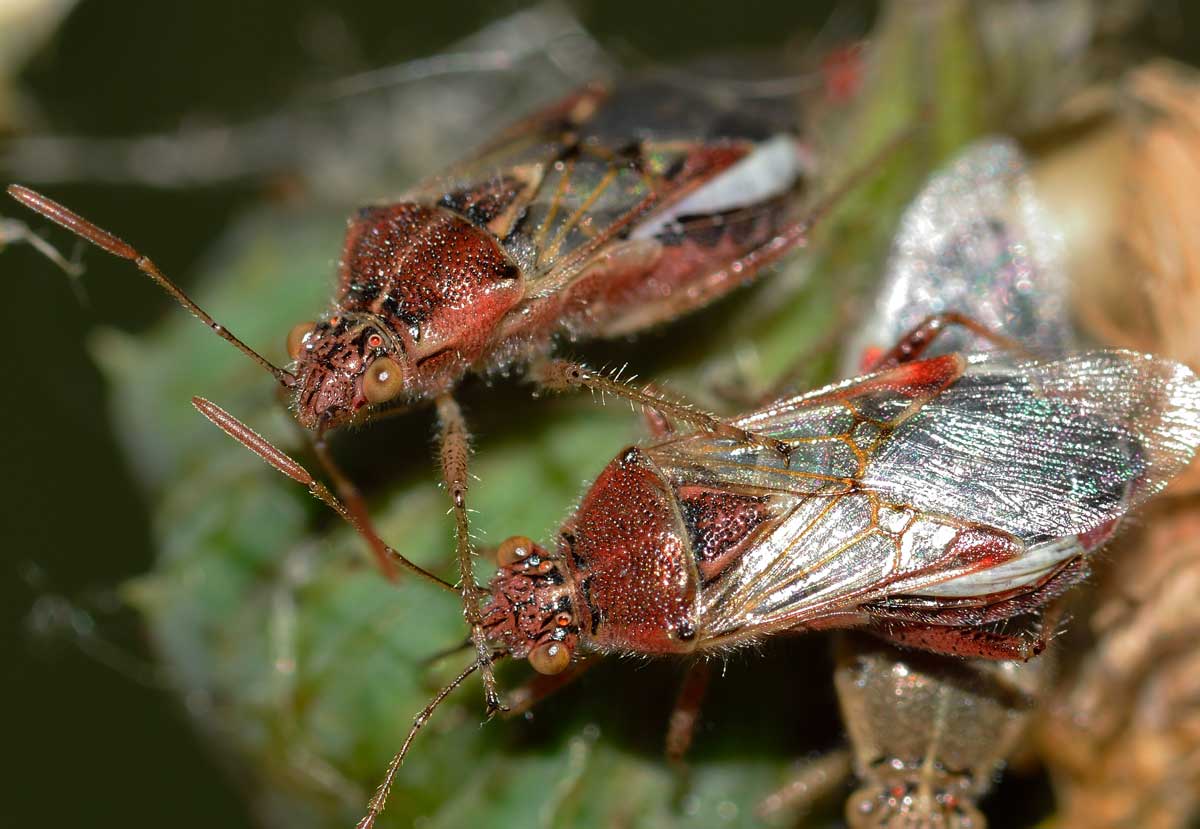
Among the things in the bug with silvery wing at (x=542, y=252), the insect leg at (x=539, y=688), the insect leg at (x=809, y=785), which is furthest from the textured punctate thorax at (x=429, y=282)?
the insect leg at (x=809, y=785)

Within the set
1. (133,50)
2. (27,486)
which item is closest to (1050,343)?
(27,486)

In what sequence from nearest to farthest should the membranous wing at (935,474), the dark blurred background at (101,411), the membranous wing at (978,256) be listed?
the membranous wing at (935,474) < the membranous wing at (978,256) < the dark blurred background at (101,411)

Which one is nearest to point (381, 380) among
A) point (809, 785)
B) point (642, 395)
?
point (642, 395)

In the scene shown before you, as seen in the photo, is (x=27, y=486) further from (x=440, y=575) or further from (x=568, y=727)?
(x=568, y=727)

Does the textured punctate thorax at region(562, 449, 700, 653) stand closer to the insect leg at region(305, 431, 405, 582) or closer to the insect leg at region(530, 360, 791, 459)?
the insect leg at region(530, 360, 791, 459)

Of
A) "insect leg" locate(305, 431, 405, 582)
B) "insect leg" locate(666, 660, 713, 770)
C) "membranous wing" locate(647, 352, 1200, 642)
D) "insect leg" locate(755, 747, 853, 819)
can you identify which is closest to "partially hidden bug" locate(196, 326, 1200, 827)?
"membranous wing" locate(647, 352, 1200, 642)

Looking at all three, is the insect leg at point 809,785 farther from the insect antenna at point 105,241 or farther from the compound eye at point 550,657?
the insect antenna at point 105,241

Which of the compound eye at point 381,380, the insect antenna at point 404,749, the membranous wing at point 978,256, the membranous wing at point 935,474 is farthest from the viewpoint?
Result: the membranous wing at point 978,256
